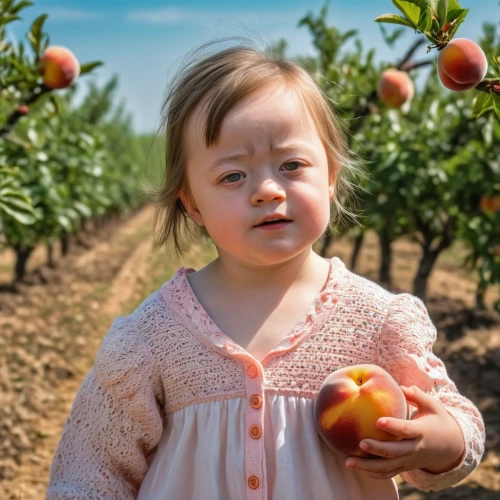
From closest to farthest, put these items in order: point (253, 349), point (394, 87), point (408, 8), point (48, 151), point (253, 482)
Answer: point (408, 8), point (253, 482), point (253, 349), point (394, 87), point (48, 151)

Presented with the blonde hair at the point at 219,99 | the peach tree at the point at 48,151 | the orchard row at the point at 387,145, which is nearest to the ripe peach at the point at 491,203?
the orchard row at the point at 387,145

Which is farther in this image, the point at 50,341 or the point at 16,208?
the point at 50,341

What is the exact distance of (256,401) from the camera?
1.34 metres

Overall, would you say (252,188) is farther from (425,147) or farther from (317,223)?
(425,147)

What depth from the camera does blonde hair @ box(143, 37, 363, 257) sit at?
1396 millimetres

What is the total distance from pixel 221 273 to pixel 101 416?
36 centimetres

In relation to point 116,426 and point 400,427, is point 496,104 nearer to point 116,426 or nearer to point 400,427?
point 400,427

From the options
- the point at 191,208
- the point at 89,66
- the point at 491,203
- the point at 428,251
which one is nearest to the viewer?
the point at 191,208

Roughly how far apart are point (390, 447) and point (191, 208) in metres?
0.61

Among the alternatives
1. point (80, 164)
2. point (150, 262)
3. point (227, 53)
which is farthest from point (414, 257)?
point (227, 53)

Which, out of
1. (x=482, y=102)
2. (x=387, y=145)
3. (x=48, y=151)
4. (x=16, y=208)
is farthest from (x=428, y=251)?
(x=482, y=102)

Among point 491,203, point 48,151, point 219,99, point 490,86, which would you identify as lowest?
point 48,151

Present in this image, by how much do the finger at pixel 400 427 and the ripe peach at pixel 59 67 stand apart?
1.66m

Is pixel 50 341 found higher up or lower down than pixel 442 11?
lower down
